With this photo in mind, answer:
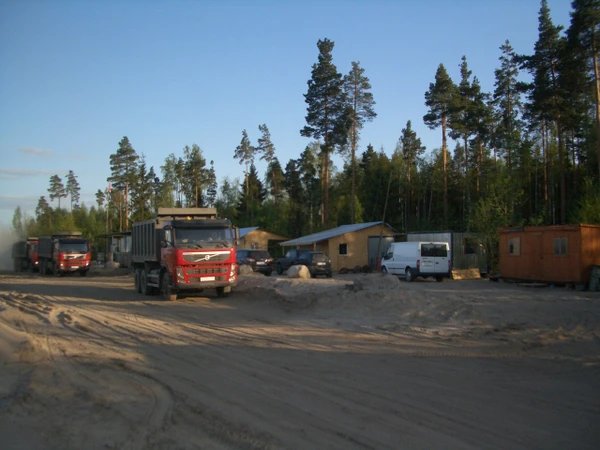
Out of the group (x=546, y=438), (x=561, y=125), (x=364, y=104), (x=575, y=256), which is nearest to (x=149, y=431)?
(x=546, y=438)

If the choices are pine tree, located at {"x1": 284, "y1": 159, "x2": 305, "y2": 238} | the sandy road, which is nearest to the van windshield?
the sandy road

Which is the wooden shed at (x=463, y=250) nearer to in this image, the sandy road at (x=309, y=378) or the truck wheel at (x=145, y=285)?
the sandy road at (x=309, y=378)

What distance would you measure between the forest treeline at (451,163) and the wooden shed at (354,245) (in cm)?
708

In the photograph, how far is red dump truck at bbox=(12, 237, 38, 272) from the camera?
146 ft

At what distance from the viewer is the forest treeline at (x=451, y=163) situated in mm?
33844

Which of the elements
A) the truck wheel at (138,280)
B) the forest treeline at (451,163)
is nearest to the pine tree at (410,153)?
the forest treeline at (451,163)

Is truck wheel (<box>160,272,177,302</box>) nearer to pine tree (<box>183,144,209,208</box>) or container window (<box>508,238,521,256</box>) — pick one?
container window (<box>508,238,521,256</box>)

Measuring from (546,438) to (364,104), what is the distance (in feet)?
144

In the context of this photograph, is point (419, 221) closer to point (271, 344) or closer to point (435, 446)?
point (271, 344)

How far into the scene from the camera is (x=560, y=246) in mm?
22078

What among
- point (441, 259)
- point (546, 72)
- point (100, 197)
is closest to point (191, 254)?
point (441, 259)

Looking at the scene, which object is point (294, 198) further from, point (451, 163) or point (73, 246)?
point (73, 246)

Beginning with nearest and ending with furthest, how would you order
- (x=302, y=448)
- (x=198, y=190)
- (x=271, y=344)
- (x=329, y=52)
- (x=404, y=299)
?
(x=302, y=448)
(x=271, y=344)
(x=404, y=299)
(x=329, y=52)
(x=198, y=190)

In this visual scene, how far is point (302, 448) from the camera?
5.04 metres
